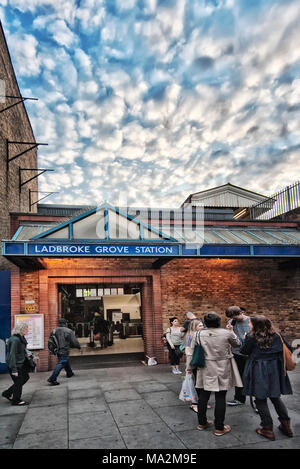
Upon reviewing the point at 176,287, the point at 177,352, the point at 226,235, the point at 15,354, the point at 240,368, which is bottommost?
the point at 177,352

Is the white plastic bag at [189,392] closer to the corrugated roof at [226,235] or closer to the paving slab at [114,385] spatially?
the paving slab at [114,385]

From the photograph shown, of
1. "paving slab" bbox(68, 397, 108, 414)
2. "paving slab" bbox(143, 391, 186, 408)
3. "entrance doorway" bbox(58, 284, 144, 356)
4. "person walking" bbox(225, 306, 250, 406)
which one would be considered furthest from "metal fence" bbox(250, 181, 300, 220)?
"paving slab" bbox(68, 397, 108, 414)

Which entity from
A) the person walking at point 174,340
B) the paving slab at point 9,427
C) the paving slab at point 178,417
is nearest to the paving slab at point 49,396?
the paving slab at point 9,427

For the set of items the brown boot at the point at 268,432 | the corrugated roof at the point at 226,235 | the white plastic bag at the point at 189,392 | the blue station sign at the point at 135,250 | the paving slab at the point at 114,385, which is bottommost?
the paving slab at the point at 114,385

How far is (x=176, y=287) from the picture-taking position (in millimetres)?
11523

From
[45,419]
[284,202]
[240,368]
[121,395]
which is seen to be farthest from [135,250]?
[284,202]

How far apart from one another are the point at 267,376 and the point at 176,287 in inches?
271

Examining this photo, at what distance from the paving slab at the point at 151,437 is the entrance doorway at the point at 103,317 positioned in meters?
8.07

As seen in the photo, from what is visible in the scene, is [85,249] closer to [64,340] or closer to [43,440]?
[64,340]

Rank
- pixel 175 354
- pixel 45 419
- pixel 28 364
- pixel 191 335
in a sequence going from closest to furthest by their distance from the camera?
1. pixel 45 419
2. pixel 191 335
3. pixel 28 364
4. pixel 175 354

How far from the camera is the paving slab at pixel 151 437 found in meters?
4.59

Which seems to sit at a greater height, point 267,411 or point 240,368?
point 240,368
